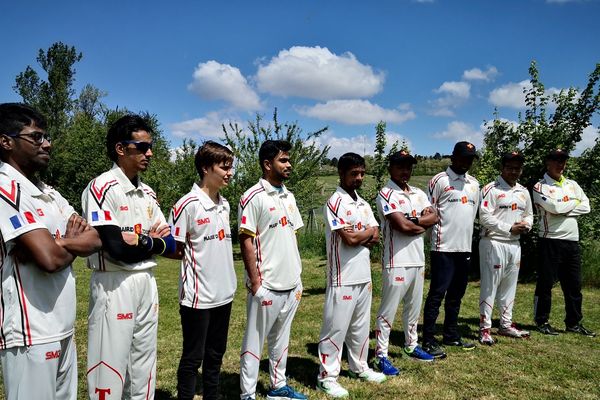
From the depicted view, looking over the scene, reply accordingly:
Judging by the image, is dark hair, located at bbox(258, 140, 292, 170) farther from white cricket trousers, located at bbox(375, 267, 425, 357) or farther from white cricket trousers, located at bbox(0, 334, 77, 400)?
white cricket trousers, located at bbox(0, 334, 77, 400)

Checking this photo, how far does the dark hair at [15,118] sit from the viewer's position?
246cm

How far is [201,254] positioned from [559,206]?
554 cm

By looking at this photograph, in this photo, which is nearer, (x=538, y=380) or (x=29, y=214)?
(x=29, y=214)

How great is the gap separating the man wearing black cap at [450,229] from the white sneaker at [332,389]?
1.61m

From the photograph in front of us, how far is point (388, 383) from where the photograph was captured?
4.67 m

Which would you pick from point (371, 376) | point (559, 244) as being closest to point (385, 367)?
point (371, 376)

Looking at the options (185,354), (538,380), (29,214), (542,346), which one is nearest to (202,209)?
(185,354)

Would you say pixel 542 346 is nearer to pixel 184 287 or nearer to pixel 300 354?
pixel 300 354

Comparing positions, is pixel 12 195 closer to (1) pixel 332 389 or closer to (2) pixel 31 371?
(2) pixel 31 371

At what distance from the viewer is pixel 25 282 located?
236 centimetres

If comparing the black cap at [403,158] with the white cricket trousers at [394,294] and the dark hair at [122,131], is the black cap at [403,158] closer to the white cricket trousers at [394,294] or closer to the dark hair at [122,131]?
the white cricket trousers at [394,294]

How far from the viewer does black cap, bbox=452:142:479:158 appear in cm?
556

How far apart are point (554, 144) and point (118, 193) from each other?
10144mm

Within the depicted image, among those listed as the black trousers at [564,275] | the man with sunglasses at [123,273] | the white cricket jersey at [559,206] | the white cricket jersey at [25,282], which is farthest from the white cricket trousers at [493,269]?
the white cricket jersey at [25,282]
